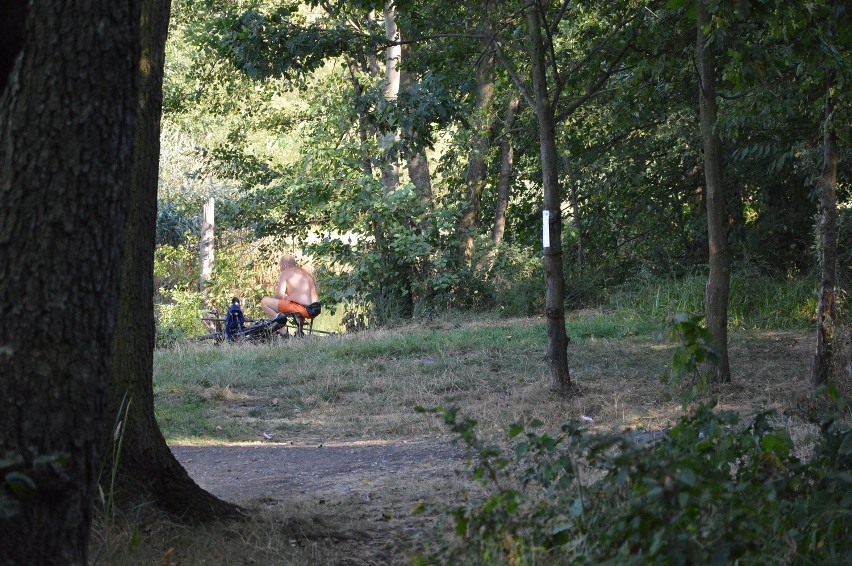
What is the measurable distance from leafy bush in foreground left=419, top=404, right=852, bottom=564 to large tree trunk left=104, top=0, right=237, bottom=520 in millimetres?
1515

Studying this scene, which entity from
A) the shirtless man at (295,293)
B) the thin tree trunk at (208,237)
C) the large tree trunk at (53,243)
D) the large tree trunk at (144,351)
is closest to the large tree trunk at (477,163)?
the shirtless man at (295,293)

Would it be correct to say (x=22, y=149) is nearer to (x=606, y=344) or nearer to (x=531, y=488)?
(x=531, y=488)

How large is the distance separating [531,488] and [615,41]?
21.0ft

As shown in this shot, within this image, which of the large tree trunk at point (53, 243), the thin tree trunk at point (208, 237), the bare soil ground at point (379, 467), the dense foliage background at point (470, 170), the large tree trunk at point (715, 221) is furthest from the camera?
the thin tree trunk at point (208, 237)

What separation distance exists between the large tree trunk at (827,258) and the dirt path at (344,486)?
11.5 feet

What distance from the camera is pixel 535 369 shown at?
11.6 meters

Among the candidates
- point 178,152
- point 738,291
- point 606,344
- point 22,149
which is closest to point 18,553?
point 22,149

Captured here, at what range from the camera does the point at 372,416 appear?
9.57 meters

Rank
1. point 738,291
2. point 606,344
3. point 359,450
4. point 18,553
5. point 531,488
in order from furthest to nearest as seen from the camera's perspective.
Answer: point 738,291
point 606,344
point 359,450
point 531,488
point 18,553

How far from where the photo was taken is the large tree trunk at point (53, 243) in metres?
3.17

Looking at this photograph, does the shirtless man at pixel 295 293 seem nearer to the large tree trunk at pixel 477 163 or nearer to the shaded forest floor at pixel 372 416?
the shaded forest floor at pixel 372 416

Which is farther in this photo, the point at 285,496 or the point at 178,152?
the point at 178,152

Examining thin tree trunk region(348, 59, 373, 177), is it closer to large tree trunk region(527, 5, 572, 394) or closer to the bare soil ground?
the bare soil ground

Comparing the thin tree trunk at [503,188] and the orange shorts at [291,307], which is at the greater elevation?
the thin tree trunk at [503,188]
